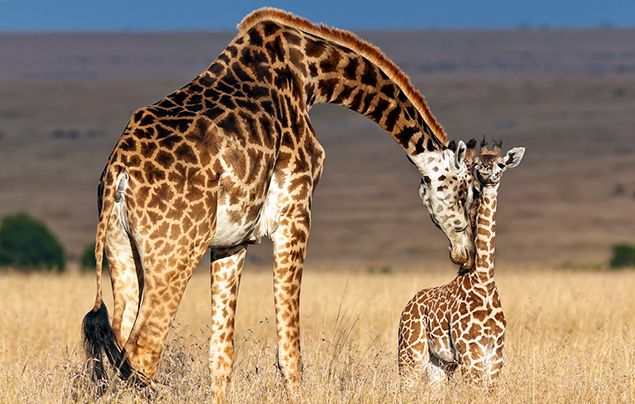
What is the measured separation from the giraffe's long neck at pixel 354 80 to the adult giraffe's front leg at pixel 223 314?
133 cm

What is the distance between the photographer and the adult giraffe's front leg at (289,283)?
8.21 m

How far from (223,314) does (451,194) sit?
6.45ft

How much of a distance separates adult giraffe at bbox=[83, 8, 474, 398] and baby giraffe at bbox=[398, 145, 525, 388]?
171 millimetres

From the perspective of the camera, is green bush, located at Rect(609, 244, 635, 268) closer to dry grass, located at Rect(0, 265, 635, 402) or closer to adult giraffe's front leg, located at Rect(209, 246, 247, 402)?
dry grass, located at Rect(0, 265, 635, 402)

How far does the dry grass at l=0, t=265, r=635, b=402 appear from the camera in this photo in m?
8.37

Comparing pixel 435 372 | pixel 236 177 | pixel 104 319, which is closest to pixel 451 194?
pixel 435 372

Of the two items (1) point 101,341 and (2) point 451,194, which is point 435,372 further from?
(1) point 101,341

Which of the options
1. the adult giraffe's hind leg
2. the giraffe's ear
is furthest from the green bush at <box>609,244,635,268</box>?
the adult giraffe's hind leg

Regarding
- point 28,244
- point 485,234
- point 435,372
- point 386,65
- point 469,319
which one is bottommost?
point 28,244

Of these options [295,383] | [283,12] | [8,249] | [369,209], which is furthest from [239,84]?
[369,209]

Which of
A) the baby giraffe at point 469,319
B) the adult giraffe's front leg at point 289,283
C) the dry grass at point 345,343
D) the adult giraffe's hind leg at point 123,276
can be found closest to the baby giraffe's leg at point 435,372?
the baby giraffe at point 469,319

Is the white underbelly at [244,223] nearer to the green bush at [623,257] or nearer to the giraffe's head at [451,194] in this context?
the giraffe's head at [451,194]

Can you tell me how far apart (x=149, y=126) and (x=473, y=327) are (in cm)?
280

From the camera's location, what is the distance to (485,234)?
9.09 metres
